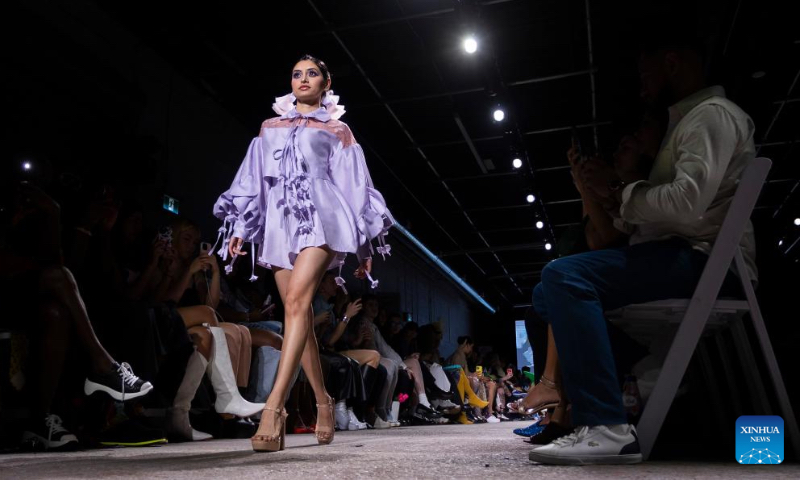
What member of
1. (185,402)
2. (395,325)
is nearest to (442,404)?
(395,325)

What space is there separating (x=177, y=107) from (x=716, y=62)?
5.54 meters

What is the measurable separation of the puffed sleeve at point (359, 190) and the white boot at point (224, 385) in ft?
4.57

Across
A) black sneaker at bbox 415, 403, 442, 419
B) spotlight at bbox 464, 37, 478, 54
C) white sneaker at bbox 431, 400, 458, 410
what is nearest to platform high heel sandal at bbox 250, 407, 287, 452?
spotlight at bbox 464, 37, 478, 54

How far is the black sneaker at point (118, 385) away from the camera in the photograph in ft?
9.18

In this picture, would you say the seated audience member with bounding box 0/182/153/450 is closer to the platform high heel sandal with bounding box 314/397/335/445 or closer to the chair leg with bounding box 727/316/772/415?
the platform high heel sandal with bounding box 314/397/335/445

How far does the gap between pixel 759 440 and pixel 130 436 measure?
2.53 m

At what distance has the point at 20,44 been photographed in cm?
419

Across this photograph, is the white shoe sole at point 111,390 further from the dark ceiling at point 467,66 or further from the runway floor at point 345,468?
the dark ceiling at point 467,66

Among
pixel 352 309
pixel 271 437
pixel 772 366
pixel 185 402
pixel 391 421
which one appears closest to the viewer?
pixel 772 366

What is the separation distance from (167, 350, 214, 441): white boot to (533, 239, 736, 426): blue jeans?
239 centimetres

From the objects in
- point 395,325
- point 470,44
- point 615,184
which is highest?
point 470,44

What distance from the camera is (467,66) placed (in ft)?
23.6

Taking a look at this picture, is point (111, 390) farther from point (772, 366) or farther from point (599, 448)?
point (772, 366)

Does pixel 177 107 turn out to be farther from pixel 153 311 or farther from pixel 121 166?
pixel 153 311
